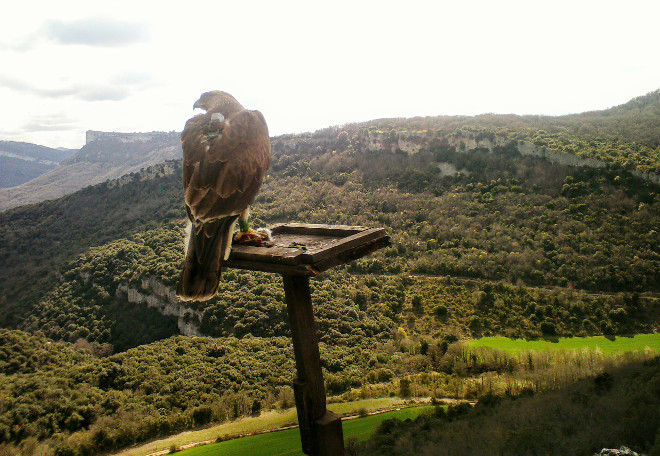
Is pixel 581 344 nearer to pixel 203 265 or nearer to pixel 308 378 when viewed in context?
pixel 308 378

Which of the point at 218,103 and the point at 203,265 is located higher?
the point at 218,103

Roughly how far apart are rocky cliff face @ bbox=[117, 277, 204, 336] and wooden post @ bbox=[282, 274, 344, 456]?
29.3 metres

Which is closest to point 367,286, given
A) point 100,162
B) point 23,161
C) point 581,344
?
point 581,344

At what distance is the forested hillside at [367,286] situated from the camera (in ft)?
67.9

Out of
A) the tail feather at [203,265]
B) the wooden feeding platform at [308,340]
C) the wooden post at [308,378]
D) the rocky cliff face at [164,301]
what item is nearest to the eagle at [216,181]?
the tail feather at [203,265]

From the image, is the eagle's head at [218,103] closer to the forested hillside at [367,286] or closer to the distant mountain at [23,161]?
the forested hillside at [367,286]

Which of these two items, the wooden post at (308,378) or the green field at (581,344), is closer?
the wooden post at (308,378)

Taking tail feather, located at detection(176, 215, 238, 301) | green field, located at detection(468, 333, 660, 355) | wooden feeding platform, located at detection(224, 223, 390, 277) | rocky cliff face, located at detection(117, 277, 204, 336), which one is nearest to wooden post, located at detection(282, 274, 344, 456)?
wooden feeding platform, located at detection(224, 223, 390, 277)

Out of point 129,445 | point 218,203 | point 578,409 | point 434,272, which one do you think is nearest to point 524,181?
point 434,272

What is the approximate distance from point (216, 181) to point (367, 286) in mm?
29020

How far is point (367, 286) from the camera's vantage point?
31578 mm

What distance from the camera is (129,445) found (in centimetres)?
1658

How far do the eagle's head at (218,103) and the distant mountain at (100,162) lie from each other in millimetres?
98875

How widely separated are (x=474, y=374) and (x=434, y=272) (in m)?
10.8
